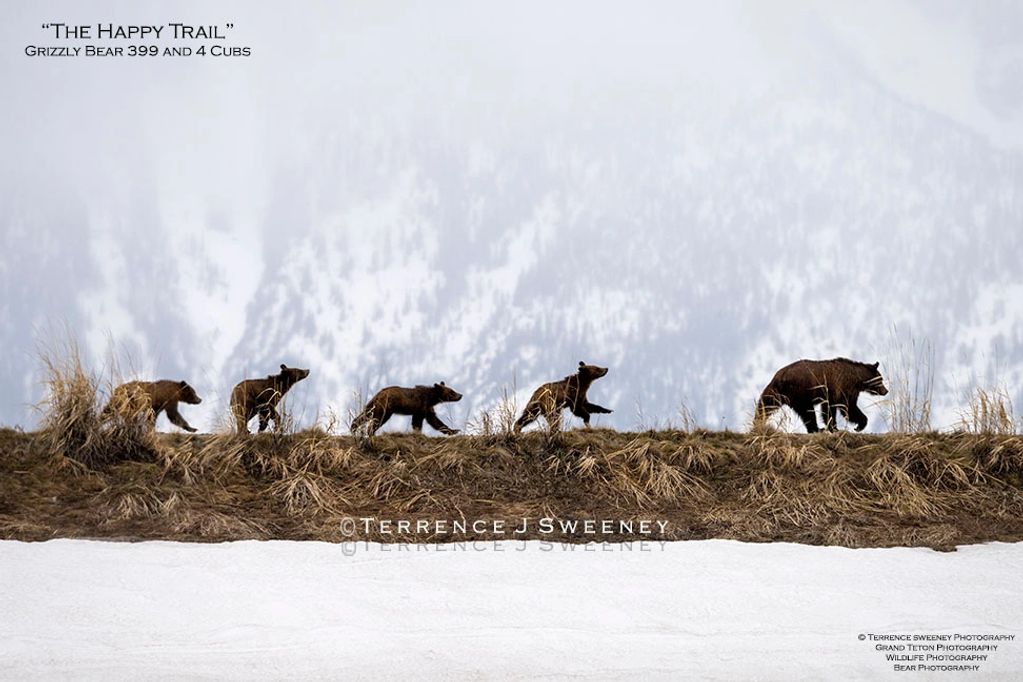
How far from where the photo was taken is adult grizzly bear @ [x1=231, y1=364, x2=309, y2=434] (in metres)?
9.81

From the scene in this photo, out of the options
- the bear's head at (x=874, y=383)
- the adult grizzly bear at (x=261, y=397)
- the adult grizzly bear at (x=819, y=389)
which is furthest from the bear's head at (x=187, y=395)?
the bear's head at (x=874, y=383)

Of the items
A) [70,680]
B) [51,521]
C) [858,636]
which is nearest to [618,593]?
[858,636]

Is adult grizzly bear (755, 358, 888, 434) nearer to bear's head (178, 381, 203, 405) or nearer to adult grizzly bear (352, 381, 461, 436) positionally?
adult grizzly bear (352, 381, 461, 436)

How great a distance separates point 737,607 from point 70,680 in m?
3.98

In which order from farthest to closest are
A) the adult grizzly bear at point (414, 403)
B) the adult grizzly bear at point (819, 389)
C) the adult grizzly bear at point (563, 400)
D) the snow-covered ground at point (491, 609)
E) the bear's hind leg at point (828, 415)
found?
the adult grizzly bear at point (819, 389), the bear's hind leg at point (828, 415), the adult grizzly bear at point (414, 403), the adult grizzly bear at point (563, 400), the snow-covered ground at point (491, 609)

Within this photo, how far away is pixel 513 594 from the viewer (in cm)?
675

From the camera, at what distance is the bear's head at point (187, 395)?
37.0 ft

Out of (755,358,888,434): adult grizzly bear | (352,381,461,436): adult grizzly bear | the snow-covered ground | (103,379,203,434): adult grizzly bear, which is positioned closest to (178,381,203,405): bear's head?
(103,379,203,434): adult grizzly bear

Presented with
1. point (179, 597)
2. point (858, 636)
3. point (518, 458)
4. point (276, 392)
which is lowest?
point (858, 636)

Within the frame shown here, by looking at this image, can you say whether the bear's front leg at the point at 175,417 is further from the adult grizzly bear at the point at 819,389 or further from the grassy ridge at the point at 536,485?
the adult grizzly bear at the point at 819,389

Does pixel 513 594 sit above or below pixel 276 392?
below

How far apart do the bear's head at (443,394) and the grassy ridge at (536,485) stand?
5.02 feet

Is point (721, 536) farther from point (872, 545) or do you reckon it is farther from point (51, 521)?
point (51, 521)

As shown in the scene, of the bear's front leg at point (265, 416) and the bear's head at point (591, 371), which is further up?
the bear's head at point (591, 371)
